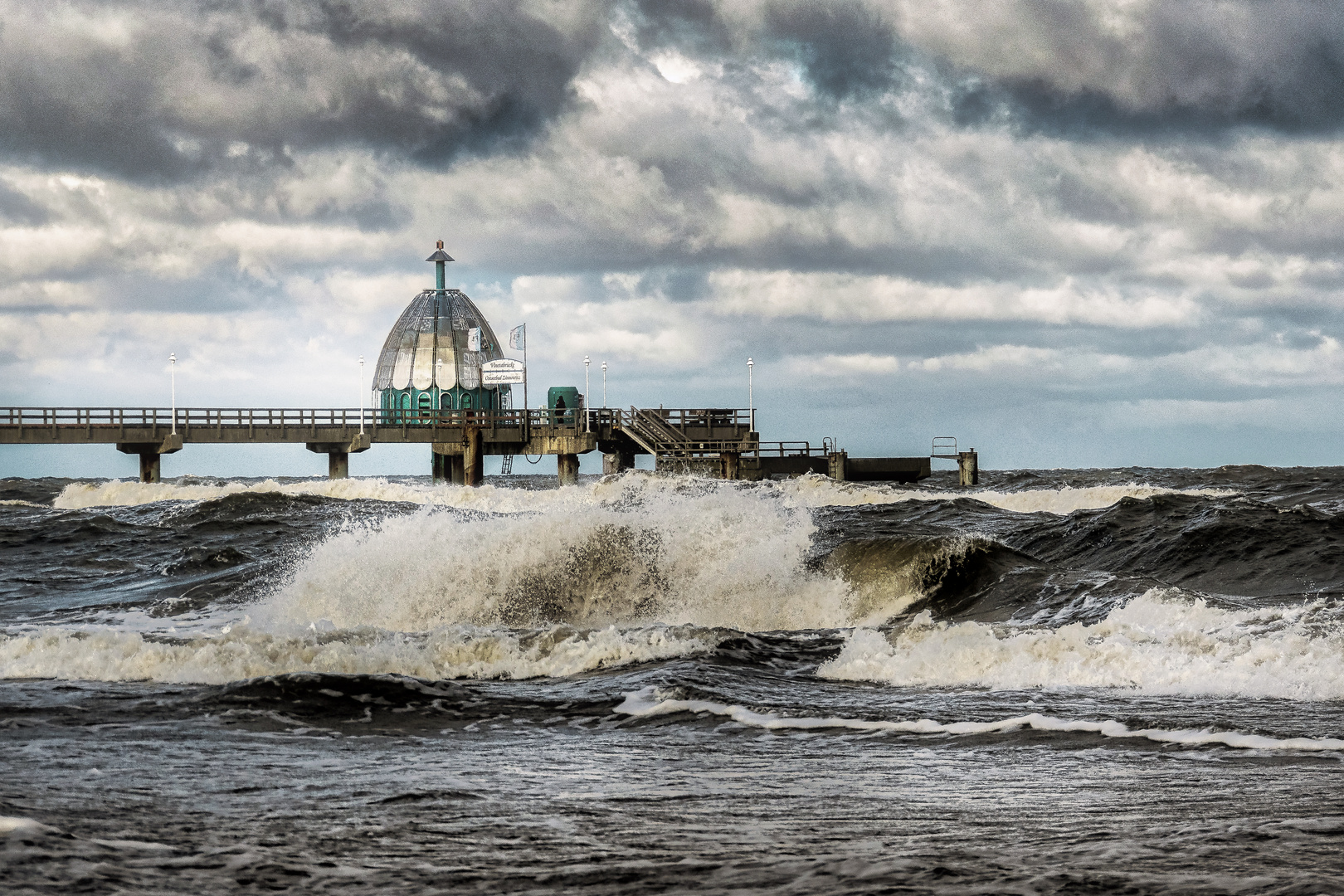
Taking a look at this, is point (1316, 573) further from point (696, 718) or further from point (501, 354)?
point (501, 354)

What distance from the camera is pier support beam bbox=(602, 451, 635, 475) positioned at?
54.5m

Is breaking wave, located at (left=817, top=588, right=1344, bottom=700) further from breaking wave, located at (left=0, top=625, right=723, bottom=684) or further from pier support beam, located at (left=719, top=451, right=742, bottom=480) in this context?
pier support beam, located at (left=719, top=451, right=742, bottom=480)

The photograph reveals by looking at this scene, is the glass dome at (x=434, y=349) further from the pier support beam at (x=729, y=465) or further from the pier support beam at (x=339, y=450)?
the pier support beam at (x=729, y=465)

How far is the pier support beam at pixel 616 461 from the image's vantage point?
54.5 m

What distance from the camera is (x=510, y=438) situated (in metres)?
55.1

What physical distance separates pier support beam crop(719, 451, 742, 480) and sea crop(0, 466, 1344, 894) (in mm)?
27196

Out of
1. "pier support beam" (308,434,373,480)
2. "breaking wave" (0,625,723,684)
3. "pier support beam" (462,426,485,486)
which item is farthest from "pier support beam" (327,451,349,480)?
"breaking wave" (0,625,723,684)

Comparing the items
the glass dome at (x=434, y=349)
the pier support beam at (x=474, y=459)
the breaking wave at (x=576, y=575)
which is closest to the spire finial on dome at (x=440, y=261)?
the glass dome at (x=434, y=349)

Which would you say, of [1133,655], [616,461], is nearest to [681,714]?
[1133,655]

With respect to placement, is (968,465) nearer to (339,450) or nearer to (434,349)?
(339,450)

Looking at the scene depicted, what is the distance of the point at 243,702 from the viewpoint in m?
8.69

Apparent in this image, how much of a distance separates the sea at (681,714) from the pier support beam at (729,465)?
27.2 meters

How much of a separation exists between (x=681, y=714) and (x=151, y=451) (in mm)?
49461

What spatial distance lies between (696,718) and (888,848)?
3.76 metres
